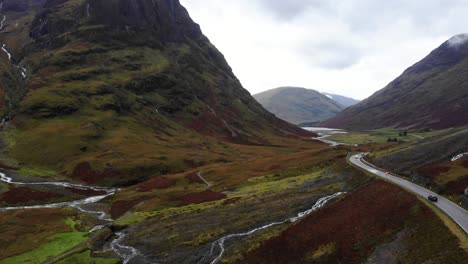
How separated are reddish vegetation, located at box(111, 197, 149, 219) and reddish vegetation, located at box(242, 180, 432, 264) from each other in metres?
52.8

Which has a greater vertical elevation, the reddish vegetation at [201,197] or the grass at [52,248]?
the reddish vegetation at [201,197]

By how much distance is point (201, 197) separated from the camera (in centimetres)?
10575

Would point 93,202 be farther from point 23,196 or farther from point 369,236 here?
point 369,236

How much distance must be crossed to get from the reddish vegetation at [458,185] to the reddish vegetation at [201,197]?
51.3 metres

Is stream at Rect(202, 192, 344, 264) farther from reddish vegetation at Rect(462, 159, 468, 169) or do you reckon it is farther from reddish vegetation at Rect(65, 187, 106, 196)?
reddish vegetation at Rect(65, 187, 106, 196)

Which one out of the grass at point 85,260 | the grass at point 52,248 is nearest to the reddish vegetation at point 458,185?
the grass at point 85,260

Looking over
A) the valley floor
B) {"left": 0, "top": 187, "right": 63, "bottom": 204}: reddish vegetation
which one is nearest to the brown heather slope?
the valley floor

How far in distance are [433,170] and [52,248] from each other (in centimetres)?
7169

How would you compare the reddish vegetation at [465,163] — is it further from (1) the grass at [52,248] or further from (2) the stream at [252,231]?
(1) the grass at [52,248]

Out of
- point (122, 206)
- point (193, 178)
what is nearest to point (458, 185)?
point (122, 206)

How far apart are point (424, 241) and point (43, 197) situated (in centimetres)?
10419

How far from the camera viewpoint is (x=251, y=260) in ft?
195

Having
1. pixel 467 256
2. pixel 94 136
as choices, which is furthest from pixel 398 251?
pixel 94 136

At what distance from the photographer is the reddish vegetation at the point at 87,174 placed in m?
146
